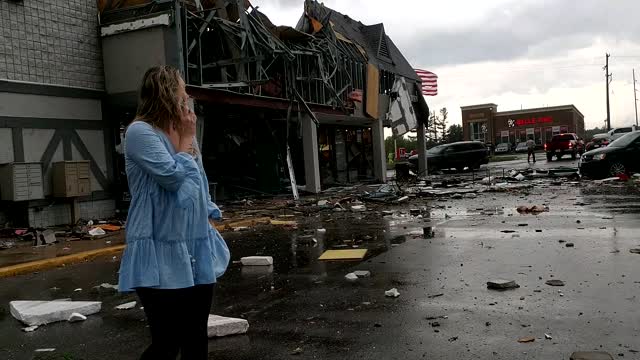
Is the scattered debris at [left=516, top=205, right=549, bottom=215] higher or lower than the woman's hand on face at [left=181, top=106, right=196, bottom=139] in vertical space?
lower

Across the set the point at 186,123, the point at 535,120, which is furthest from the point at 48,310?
the point at 535,120

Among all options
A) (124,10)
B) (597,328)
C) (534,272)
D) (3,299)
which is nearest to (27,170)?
(124,10)

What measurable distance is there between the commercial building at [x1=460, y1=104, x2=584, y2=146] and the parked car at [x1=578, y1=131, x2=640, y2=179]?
5615 centimetres

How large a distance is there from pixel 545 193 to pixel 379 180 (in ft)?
35.8

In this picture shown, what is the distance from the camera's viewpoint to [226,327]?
4766 millimetres

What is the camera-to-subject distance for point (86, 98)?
1375cm

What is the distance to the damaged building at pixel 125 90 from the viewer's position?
12.2 meters

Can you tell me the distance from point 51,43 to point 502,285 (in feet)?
37.3

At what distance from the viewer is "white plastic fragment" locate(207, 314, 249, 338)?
4.73 meters

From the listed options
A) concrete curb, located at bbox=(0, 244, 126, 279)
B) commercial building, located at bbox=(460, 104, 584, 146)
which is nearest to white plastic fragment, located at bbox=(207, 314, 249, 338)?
concrete curb, located at bbox=(0, 244, 126, 279)

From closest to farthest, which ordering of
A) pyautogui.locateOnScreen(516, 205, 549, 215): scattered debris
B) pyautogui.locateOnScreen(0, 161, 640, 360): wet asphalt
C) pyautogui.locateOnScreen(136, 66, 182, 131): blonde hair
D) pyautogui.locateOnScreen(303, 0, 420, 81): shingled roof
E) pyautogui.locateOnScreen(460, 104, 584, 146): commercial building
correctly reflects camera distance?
pyautogui.locateOnScreen(136, 66, 182, 131): blonde hair < pyautogui.locateOnScreen(0, 161, 640, 360): wet asphalt < pyautogui.locateOnScreen(516, 205, 549, 215): scattered debris < pyautogui.locateOnScreen(303, 0, 420, 81): shingled roof < pyautogui.locateOnScreen(460, 104, 584, 146): commercial building

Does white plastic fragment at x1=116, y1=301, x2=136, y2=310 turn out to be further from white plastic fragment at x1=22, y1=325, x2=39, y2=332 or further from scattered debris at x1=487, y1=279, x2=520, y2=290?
scattered debris at x1=487, y1=279, x2=520, y2=290

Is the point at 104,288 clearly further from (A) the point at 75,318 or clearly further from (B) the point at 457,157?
(B) the point at 457,157

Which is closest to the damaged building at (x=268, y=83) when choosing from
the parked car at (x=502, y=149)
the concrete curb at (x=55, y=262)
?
the concrete curb at (x=55, y=262)
